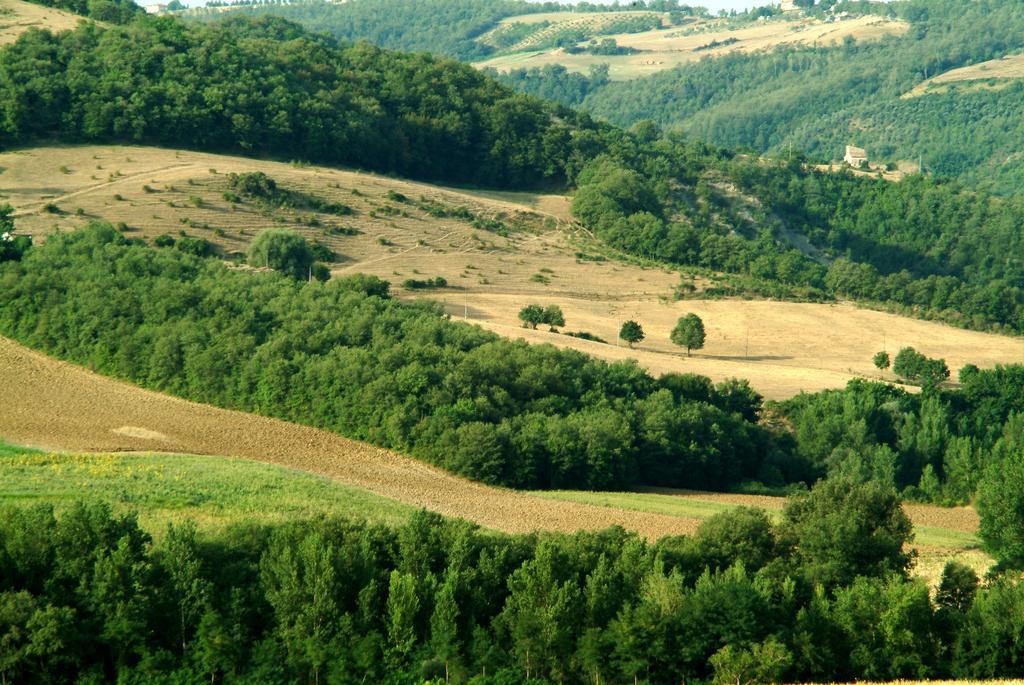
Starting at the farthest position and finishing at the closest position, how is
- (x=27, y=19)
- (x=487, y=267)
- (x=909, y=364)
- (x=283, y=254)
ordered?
1. (x=27, y=19)
2. (x=487, y=267)
3. (x=283, y=254)
4. (x=909, y=364)

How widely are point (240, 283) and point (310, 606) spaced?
121ft

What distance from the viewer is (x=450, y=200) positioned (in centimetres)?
10531

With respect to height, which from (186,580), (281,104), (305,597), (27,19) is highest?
(27,19)

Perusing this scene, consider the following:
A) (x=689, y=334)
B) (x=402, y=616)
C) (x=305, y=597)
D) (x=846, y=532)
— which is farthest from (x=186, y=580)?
(x=689, y=334)

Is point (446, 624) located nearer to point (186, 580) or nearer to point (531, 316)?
point (186, 580)

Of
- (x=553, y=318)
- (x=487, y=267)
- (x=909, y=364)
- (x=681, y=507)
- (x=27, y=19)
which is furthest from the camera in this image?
(x=27, y=19)

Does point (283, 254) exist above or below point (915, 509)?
above

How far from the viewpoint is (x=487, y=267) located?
93.4 m

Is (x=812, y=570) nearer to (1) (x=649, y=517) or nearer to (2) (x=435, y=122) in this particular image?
(1) (x=649, y=517)

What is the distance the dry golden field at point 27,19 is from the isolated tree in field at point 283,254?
33.2 metres

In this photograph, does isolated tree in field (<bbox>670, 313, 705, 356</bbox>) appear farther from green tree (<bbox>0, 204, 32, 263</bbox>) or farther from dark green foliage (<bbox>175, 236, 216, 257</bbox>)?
green tree (<bbox>0, 204, 32, 263</bbox>)

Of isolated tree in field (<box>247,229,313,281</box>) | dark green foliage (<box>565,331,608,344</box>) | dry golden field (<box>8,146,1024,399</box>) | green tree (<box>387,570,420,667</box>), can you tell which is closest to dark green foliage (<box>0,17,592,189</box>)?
dry golden field (<box>8,146,1024,399</box>)

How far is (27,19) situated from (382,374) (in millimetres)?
63266

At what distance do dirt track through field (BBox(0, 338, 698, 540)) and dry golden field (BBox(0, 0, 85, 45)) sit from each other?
51.6 m
